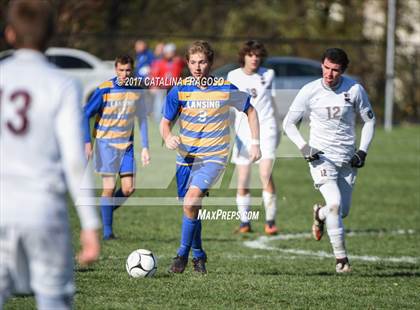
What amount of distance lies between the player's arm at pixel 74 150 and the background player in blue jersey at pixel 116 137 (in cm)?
627

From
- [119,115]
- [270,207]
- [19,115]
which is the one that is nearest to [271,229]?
[270,207]

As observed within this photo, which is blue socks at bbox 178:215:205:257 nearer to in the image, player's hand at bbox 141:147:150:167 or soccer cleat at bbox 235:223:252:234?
player's hand at bbox 141:147:150:167

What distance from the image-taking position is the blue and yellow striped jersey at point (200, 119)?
8.48 m

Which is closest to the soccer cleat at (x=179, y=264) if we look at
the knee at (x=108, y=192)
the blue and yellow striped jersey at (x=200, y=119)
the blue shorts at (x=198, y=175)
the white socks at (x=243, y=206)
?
the blue shorts at (x=198, y=175)

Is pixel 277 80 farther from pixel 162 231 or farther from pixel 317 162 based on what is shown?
pixel 317 162

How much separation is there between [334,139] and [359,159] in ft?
1.18

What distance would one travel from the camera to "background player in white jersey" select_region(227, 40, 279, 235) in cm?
1195

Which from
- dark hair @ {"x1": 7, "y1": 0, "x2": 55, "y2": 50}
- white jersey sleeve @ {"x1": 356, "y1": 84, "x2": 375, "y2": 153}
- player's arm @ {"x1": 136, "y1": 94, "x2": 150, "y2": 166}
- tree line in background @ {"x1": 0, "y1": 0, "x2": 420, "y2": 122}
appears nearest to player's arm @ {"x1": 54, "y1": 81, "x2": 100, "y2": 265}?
dark hair @ {"x1": 7, "y1": 0, "x2": 55, "y2": 50}

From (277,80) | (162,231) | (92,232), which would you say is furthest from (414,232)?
(277,80)

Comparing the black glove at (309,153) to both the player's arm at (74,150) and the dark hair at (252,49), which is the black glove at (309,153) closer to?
the dark hair at (252,49)

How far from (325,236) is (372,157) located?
935 centimetres

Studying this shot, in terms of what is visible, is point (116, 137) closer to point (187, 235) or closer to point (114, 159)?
point (114, 159)

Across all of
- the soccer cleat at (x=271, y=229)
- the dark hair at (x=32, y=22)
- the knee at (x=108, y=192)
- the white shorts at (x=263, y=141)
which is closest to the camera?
the dark hair at (x=32, y=22)

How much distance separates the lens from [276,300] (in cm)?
718
